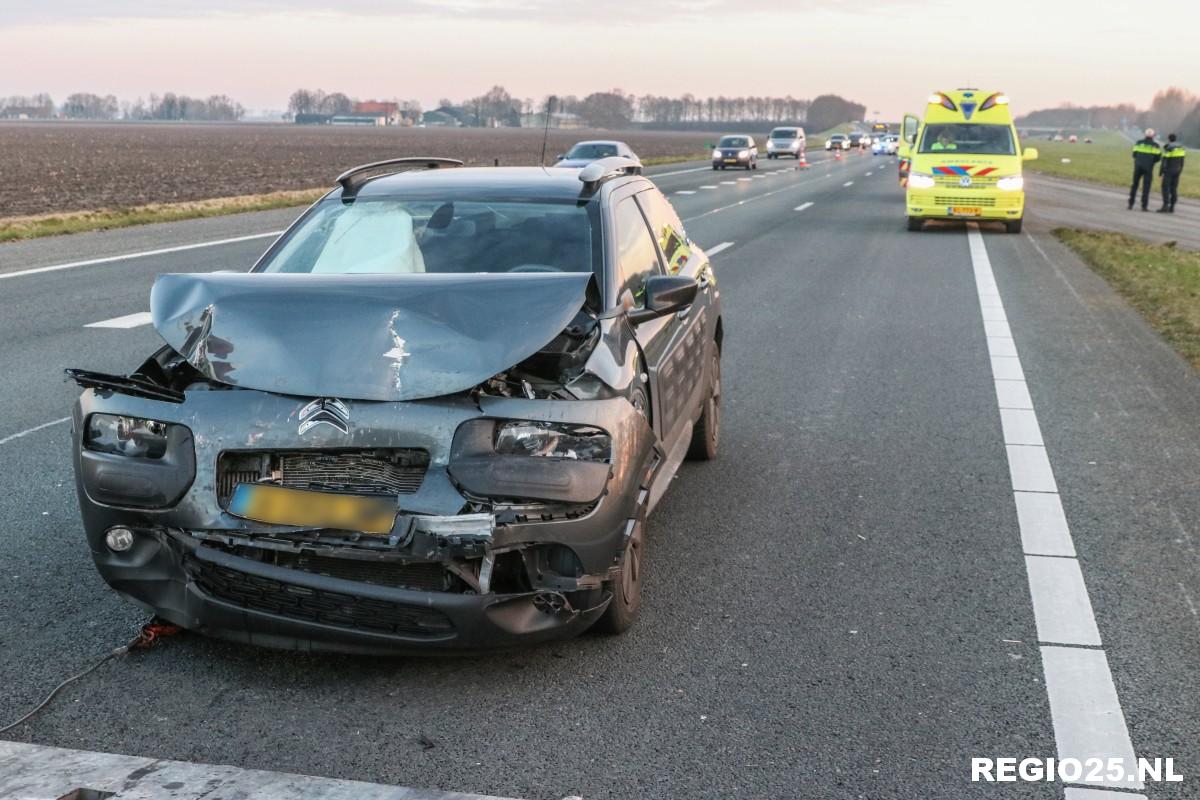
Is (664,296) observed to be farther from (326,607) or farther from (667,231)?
(326,607)

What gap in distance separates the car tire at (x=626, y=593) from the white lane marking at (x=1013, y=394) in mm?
4731

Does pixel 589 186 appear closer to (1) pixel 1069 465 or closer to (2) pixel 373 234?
(2) pixel 373 234

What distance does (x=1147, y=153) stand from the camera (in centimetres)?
3062

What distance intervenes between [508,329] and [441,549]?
78 centimetres

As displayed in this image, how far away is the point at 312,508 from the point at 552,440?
761 mm

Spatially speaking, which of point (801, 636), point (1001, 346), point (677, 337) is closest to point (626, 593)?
point (801, 636)

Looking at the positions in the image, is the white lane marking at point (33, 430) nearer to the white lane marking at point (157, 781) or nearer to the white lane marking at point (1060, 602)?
the white lane marking at point (157, 781)

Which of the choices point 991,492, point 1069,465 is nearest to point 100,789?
point 991,492

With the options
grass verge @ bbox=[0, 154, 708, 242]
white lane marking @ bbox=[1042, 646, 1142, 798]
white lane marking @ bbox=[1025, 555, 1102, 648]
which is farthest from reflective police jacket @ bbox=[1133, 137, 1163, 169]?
white lane marking @ bbox=[1042, 646, 1142, 798]

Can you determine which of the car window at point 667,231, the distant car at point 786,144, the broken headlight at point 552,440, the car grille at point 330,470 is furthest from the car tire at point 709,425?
the distant car at point 786,144

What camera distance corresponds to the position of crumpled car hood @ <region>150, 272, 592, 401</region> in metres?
4.04

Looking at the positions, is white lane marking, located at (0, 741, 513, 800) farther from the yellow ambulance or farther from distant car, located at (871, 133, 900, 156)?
distant car, located at (871, 133, 900, 156)

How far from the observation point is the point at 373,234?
5.57 metres

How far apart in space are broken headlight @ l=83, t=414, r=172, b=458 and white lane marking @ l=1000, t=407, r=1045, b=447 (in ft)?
16.5
